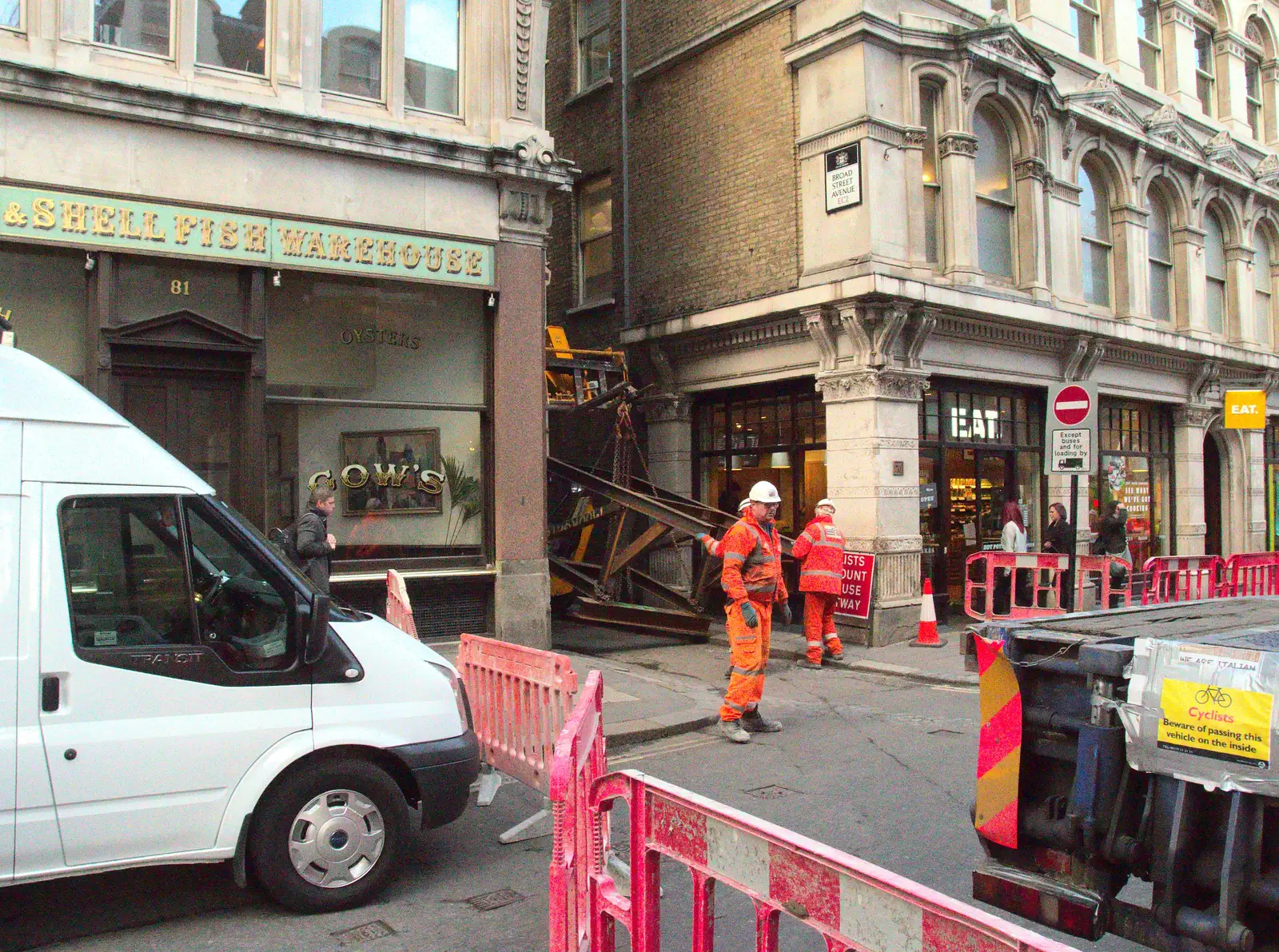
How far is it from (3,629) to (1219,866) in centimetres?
460

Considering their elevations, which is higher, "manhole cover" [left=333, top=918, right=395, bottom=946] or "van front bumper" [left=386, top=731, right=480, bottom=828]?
"van front bumper" [left=386, top=731, right=480, bottom=828]

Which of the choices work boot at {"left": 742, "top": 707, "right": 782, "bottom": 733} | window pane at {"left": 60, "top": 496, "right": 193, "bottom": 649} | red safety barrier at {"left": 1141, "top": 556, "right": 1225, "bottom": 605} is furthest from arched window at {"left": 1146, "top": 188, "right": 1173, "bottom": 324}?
window pane at {"left": 60, "top": 496, "right": 193, "bottom": 649}

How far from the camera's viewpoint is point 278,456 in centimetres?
1071

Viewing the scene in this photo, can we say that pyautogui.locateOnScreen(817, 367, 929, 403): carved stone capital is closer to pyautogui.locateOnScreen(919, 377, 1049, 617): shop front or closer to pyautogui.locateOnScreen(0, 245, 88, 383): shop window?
pyautogui.locateOnScreen(919, 377, 1049, 617): shop front

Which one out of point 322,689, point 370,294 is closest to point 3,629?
point 322,689

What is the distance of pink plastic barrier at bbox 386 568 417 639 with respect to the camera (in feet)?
23.1

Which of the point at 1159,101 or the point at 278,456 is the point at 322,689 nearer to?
the point at 278,456

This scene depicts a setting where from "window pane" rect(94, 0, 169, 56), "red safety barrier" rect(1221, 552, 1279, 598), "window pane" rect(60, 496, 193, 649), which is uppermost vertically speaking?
"window pane" rect(94, 0, 169, 56)

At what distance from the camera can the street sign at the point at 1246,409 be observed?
19250mm

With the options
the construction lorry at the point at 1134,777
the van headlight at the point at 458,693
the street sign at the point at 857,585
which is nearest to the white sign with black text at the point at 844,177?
the street sign at the point at 857,585

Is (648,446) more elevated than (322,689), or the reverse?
(648,446)

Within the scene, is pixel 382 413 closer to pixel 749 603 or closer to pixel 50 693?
pixel 749 603

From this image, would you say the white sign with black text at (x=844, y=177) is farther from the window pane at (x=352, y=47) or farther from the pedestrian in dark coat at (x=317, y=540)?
the pedestrian in dark coat at (x=317, y=540)

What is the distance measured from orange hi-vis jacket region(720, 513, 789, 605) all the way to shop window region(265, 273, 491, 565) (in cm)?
445
